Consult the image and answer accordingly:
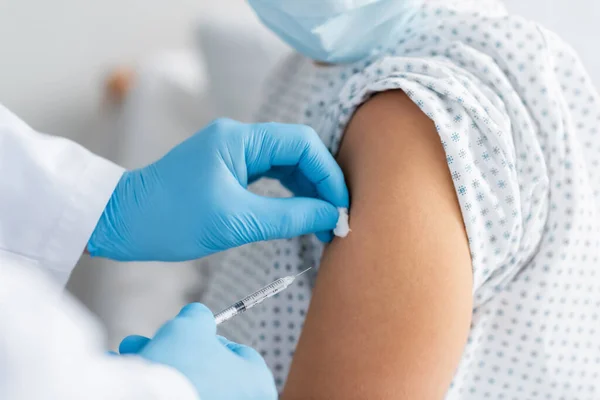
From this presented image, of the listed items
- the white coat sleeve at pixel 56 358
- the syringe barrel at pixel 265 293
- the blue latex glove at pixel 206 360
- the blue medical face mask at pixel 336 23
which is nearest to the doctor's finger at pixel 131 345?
the blue latex glove at pixel 206 360

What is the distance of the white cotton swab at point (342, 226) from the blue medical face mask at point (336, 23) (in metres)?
0.32

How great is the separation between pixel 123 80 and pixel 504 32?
2.67 feet

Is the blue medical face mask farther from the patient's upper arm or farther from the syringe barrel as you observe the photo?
the syringe barrel

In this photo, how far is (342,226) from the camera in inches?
34.7

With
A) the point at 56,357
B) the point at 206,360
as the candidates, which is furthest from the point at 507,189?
the point at 56,357

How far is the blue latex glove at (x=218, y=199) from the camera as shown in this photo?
2.94 feet

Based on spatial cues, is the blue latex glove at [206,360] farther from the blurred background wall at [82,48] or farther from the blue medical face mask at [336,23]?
the blurred background wall at [82,48]

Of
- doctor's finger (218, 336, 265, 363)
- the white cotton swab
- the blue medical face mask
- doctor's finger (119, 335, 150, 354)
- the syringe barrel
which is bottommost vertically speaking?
doctor's finger (119, 335, 150, 354)

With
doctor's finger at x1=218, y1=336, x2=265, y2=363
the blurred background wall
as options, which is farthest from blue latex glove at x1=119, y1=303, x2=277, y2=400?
the blurred background wall

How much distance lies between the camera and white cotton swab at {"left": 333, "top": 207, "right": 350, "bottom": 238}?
2.86ft

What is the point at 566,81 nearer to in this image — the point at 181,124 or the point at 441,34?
the point at 441,34

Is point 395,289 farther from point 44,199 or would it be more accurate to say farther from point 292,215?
point 44,199

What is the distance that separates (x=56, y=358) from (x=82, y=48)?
940 mm

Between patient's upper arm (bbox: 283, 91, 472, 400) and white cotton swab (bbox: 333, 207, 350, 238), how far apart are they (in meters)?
0.01
